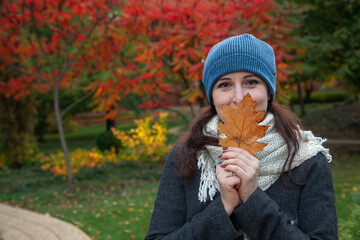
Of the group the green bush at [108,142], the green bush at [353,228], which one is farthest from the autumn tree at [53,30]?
the green bush at [353,228]

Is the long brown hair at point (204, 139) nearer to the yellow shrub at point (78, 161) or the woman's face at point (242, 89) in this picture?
the woman's face at point (242, 89)

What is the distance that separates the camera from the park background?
495 cm

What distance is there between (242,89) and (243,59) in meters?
0.11

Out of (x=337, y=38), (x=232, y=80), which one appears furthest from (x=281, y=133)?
(x=337, y=38)

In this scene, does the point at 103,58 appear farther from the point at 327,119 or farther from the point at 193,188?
Result: the point at 327,119

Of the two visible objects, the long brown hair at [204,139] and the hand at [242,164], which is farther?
the long brown hair at [204,139]

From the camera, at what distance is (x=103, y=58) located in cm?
737

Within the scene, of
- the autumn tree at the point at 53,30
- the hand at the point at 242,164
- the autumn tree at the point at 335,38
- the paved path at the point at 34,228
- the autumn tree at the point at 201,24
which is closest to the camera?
the hand at the point at 242,164

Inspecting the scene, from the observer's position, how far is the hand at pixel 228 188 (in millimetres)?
1140

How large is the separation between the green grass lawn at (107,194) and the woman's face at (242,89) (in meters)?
2.08

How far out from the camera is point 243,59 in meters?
1.31

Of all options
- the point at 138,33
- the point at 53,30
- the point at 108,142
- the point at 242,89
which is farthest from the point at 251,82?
A: the point at 108,142

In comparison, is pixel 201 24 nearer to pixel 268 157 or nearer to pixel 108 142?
pixel 268 157

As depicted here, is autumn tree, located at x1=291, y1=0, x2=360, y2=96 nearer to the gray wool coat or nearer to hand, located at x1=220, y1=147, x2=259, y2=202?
the gray wool coat
